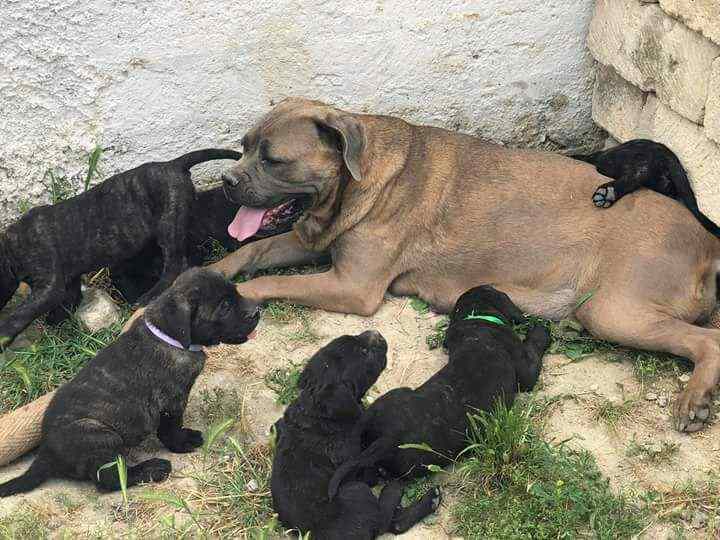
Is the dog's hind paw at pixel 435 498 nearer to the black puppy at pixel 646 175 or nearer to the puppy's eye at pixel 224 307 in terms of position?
the puppy's eye at pixel 224 307

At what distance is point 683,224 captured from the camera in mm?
6082

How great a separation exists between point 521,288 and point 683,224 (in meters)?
1.09

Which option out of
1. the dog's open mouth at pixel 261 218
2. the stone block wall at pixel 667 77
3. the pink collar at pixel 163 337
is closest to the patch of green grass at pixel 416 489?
the pink collar at pixel 163 337

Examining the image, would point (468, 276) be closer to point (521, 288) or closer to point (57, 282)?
point (521, 288)

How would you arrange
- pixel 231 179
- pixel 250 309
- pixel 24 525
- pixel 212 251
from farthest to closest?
pixel 212 251 < pixel 231 179 < pixel 250 309 < pixel 24 525

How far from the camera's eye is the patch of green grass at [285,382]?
5684 mm

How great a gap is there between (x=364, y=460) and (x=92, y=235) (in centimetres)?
262

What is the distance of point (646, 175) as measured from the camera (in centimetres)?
629

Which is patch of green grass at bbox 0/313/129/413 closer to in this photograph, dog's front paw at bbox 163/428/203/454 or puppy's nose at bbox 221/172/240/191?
dog's front paw at bbox 163/428/203/454

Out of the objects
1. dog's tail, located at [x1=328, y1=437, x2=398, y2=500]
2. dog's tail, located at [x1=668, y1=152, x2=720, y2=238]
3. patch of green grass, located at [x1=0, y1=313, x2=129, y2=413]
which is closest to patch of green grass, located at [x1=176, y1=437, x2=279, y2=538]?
dog's tail, located at [x1=328, y1=437, x2=398, y2=500]

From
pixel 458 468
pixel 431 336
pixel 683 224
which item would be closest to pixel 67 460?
pixel 458 468

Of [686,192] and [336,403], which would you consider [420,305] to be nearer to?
[686,192]

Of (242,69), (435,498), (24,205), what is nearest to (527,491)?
(435,498)

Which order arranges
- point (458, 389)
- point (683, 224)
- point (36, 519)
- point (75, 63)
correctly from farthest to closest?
point (75, 63), point (683, 224), point (458, 389), point (36, 519)
